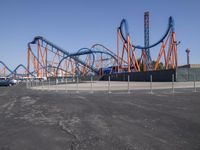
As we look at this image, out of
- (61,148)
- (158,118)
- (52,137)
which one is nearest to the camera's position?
(61,148)

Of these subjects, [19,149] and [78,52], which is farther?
[78,52]

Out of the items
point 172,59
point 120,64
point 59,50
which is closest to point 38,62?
point 59,50

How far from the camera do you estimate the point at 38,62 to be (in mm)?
77938

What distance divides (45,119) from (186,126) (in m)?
4.23

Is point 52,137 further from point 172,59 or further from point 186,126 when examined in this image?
point 172,59

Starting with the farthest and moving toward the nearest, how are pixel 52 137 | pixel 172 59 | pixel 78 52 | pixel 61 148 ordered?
pixel 78 52
pixel 172 59
pixel 52 137
pixel 61 148

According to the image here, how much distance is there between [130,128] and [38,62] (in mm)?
76578

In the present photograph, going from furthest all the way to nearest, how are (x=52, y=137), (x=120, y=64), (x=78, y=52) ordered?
(x=78, y=52), (x=120, y=64), (x=52, y=137)

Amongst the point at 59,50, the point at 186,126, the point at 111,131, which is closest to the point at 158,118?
the point at 186,126

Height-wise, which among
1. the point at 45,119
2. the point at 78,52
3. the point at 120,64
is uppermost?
the point at 78,52

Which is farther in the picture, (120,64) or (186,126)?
(120,64)

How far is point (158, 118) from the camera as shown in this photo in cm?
646

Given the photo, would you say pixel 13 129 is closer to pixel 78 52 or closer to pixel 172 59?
pixel 172 59

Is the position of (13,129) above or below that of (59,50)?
below
